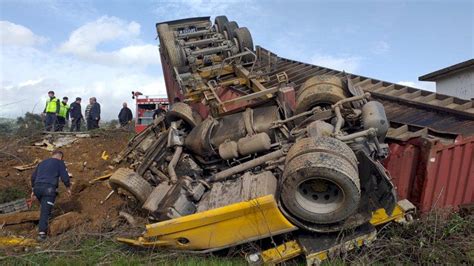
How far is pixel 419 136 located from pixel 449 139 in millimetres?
354

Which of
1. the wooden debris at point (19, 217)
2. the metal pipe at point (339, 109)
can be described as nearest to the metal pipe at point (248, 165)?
A: the metal pipe at point (339, 109)

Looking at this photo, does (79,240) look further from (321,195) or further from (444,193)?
(444,193)

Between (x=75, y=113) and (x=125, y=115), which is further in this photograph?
(x=125, y=115)

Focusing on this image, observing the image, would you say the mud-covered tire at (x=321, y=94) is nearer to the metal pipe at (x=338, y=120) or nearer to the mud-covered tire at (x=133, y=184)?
the metal pipe at (x=338, y=120)

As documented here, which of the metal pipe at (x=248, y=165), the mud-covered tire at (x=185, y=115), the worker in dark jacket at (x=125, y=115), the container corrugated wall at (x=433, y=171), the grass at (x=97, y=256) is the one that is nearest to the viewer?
the grass at (x=97, y=256)

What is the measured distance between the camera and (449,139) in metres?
4.62

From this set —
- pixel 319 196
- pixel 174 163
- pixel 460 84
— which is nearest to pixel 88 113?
pixel 174 163

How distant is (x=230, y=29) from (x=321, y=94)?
492cm

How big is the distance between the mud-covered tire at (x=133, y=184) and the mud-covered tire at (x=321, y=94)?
1995mm

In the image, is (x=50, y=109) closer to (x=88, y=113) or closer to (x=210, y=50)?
(x=88, y=113)

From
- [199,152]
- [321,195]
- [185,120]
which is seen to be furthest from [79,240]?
[321,195]

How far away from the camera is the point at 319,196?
3.92m

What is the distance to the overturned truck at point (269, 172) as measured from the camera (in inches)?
150

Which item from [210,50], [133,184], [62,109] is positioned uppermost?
[210,50]
